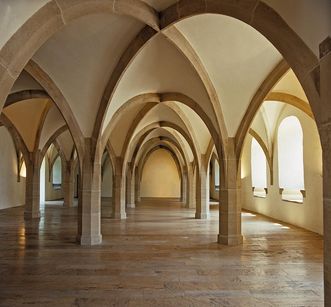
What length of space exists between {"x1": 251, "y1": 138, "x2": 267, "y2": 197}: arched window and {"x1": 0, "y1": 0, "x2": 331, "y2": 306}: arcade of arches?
68.6 inches

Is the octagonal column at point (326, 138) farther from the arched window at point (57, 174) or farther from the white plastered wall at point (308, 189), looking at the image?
the arched window at point (57, 174)

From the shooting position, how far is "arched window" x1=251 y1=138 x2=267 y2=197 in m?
13.0

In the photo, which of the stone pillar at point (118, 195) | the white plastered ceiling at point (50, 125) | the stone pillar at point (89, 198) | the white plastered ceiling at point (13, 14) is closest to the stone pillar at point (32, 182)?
the white plastered ceiling at point (50, 125)

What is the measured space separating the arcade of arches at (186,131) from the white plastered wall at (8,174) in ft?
12.8

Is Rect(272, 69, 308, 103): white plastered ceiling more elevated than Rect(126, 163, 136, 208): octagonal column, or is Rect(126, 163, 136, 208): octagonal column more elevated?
Rect(272, 69, 308, 103): white plastered ceiling

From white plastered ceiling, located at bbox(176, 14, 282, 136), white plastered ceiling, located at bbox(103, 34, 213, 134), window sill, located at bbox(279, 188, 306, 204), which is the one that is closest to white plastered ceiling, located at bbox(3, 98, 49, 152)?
white plastered ceiling, located at bbox(103, 34, 213, 134)

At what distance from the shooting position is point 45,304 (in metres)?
3.45

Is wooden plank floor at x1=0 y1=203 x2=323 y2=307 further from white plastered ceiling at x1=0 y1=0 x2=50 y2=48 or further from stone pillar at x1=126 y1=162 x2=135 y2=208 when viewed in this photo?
stone pillar at x1=126 y1=162 x2=135 y2=208

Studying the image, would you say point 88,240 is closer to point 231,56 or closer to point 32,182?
point 231,56

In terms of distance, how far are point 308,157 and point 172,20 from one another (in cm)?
574

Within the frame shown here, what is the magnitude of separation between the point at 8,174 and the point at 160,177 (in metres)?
12.4

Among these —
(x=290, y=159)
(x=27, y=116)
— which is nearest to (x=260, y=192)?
(x=290, y=159)

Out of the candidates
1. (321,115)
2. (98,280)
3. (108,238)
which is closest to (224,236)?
(108,238)

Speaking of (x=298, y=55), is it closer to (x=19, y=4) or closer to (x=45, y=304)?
(x=19, y=4)
